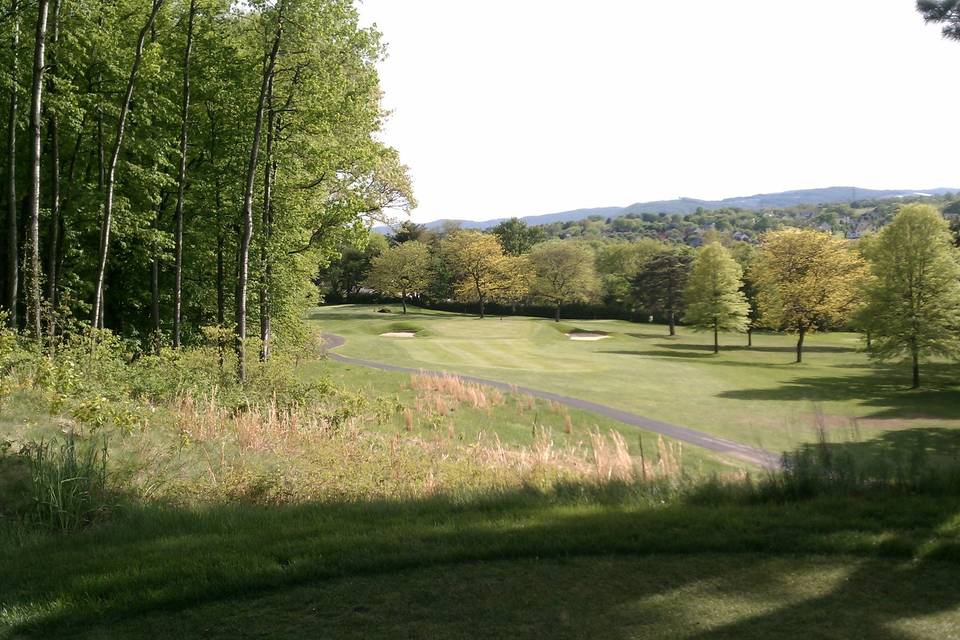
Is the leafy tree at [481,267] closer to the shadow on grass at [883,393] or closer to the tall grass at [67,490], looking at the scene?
the shadow on grass at [883,393]

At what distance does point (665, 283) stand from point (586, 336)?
13.7m

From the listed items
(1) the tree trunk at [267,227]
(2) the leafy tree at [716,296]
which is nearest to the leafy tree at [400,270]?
(2) the leafy tree at [716,296]

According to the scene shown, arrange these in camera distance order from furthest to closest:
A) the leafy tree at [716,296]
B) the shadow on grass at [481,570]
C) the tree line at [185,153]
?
the leafy tree at [716,296] → the tree line at [185,153] → the shadow on grass at [481,570]

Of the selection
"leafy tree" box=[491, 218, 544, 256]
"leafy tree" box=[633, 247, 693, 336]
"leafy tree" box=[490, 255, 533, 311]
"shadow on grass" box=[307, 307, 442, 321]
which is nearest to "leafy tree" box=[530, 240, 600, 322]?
"leafy tree" box=[490, 255, 533, 311]

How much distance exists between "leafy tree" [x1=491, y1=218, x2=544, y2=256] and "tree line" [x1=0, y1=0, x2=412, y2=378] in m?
80.6

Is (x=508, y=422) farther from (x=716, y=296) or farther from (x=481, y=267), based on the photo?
(x=481, y=267)

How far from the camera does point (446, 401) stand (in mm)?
24531

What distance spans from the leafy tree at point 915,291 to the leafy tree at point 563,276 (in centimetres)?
4637

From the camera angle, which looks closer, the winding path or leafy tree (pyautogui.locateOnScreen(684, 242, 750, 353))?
the winding path

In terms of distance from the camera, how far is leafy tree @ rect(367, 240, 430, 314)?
8281cm

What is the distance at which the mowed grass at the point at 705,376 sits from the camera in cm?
2630

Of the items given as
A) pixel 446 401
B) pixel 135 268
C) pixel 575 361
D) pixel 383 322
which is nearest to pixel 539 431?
pixel 446 401

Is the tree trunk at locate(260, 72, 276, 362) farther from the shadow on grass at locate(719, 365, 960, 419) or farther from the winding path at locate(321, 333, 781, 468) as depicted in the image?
the shadow on grass at locate(719, 365, 960, 419)

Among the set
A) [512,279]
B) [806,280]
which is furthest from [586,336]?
[806,280]
